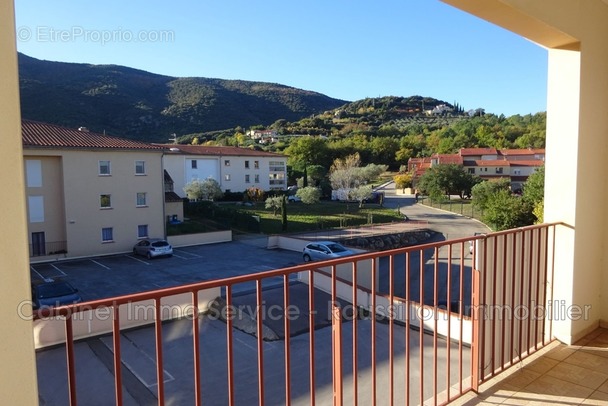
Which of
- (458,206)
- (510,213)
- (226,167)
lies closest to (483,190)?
(458,206)

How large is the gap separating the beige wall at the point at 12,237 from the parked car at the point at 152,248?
17.6 metres

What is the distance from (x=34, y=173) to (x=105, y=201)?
2932 mm

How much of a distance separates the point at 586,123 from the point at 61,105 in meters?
47.1

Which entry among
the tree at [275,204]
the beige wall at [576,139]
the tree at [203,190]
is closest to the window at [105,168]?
the tree at [203,190]

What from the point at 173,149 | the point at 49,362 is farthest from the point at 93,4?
the point at 173,149

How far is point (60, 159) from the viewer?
17.3m

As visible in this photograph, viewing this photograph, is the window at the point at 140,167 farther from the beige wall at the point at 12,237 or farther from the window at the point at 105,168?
the beige wall at the point at 12,237

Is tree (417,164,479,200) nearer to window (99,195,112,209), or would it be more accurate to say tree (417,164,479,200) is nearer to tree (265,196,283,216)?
tree (265,196,283,216)

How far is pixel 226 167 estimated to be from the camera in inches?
1323

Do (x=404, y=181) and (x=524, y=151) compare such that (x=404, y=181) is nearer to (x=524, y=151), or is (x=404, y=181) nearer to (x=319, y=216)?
(x=524, y=151)

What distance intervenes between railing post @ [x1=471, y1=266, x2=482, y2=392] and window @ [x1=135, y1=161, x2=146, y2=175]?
19.3 m

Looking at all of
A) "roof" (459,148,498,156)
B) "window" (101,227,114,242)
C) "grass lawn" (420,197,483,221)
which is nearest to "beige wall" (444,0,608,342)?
"window" (101,227,114,242)

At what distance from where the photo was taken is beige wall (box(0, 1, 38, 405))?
0.78 metres

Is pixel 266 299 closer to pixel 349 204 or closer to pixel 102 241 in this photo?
pixel 102 241
